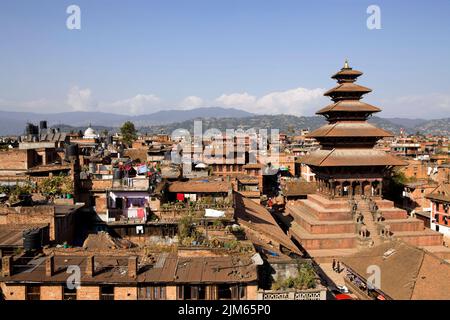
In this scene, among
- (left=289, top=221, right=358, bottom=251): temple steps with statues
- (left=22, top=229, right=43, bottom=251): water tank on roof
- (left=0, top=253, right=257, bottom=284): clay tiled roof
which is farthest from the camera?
(left=289, top=221, right=358, bottom=251): temple steps with statues

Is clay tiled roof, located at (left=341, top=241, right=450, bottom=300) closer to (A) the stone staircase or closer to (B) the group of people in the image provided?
(B) the group of people

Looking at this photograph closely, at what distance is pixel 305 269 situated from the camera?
765 inches

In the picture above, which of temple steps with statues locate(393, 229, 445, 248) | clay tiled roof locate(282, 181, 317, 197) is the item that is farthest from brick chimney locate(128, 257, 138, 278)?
clay tiled roof locate(282, 181, 317, 197)

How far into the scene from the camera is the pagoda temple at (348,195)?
1449 inches

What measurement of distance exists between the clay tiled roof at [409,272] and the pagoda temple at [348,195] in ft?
29.5

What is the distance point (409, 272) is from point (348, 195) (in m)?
20.7

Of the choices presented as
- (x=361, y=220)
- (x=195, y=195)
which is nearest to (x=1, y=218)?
(x=195, y=195)

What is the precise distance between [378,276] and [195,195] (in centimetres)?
1610

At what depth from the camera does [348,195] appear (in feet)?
140

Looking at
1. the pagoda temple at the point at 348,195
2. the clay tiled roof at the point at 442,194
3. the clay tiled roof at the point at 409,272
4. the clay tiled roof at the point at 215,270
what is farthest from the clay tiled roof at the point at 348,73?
the clay tiled roof at the point at 215,270

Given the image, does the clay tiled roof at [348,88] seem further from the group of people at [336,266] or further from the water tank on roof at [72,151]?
the water tank on roof at [72,151]

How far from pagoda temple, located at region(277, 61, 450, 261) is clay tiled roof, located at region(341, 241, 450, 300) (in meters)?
9.01

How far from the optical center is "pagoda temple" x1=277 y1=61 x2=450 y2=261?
121ft

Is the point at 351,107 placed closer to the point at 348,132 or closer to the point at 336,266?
the point at 348,132
